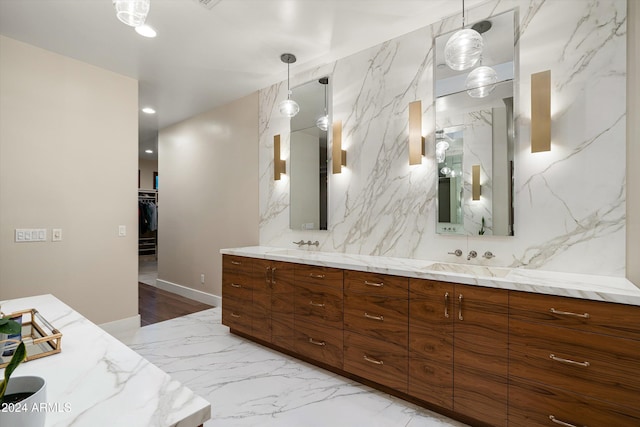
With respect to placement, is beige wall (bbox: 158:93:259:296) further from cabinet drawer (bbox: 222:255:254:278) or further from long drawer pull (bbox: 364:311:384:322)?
long drawer pull (bbox: 364:311:384:322)

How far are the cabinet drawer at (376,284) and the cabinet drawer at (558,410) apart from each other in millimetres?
754

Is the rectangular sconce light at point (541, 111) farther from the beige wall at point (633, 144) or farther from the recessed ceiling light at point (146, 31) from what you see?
the recessed ceiling light at point (146, 31)

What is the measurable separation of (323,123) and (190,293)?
129 inches

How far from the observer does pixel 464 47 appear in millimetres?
1962

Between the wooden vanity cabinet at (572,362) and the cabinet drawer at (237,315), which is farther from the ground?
the wooden vanity cabinet at (572,362)

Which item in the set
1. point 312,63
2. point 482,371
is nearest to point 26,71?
point 312,63

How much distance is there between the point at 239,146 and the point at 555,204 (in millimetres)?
3457

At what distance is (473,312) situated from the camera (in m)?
1.81

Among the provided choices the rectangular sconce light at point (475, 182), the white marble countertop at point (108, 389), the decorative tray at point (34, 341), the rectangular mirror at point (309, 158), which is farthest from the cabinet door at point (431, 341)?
the decorative tray at point (34, 341)

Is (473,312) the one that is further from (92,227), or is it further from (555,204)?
(92,227)

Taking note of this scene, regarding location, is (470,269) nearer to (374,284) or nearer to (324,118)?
(374,284)

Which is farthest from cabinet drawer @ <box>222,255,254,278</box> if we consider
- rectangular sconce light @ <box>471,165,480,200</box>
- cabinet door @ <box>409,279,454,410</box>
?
rectangular sconce light @ <box>471,165,480,200</box>

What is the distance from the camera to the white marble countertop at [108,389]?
0.67 meters

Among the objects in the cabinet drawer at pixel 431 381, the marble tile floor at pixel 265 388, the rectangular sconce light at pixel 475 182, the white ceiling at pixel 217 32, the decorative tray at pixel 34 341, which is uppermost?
the white ceiling at pixel 217 32
